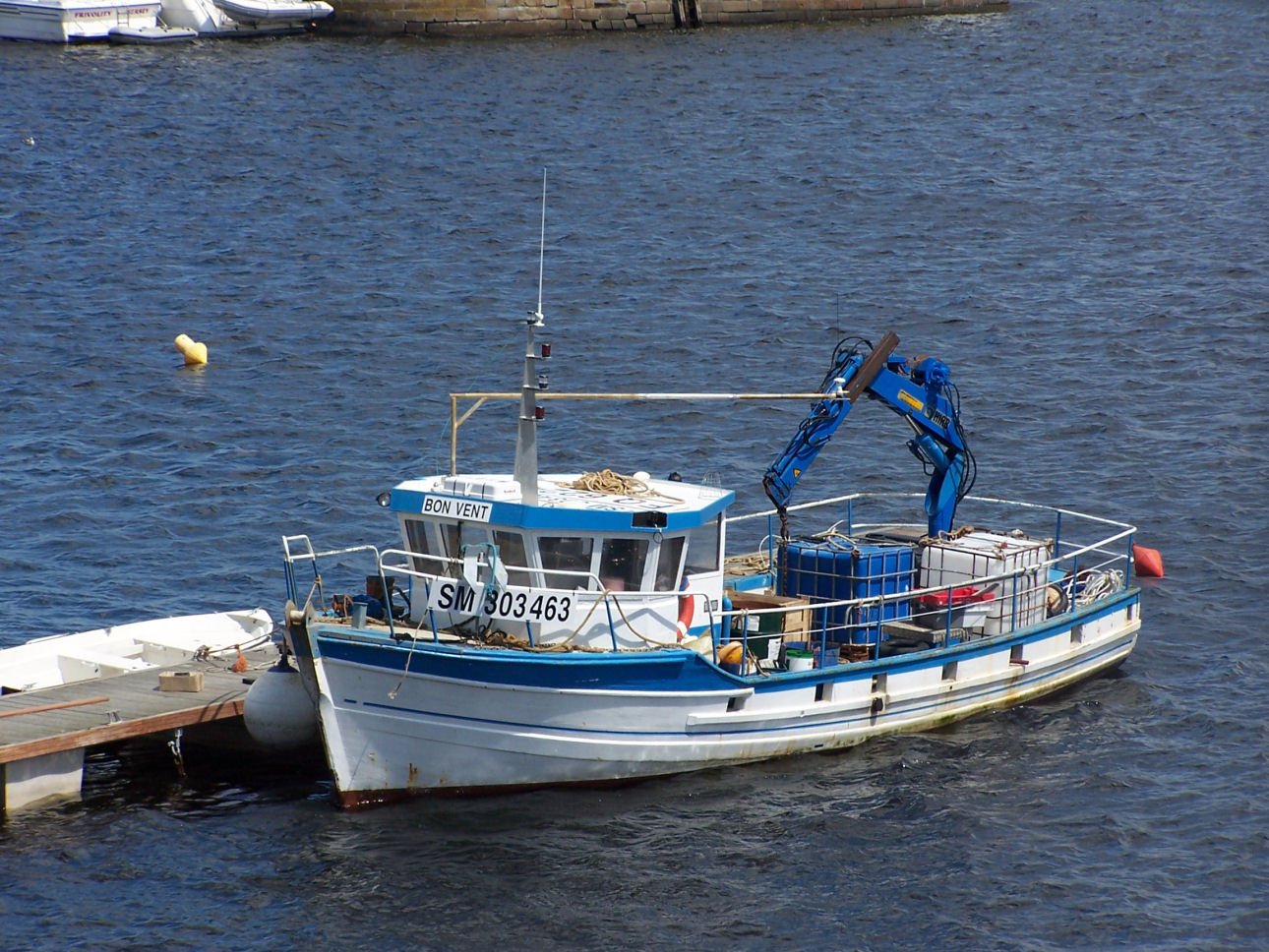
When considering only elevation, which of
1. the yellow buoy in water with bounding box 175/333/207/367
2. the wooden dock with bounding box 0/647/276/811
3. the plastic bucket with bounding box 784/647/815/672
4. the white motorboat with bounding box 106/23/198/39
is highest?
the white motorboat with bounding box 106/23/198/39

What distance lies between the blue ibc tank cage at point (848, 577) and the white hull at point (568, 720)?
107 centimetres

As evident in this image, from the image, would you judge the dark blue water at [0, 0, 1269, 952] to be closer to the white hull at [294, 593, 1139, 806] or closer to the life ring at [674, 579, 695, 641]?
the white hull at [294, 593, 1139, 806]

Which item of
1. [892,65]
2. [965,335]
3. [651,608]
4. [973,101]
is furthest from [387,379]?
[892,65]

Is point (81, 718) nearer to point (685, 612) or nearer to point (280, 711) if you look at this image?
point (280, 711)

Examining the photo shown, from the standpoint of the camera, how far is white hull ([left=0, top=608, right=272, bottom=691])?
24.9m

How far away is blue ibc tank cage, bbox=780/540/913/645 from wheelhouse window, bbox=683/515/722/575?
2191 millimetres

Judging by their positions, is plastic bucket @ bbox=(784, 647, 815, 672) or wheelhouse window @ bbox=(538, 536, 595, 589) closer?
wheelhouse window @ bbox=(538, 536, 595, 589)

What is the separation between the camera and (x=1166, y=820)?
22.3 m

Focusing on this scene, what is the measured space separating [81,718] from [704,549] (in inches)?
348

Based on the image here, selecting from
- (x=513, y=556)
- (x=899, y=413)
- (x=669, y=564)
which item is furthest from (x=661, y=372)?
(x=513, y=556)

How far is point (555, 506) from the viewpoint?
877 inches

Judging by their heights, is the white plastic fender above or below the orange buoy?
below

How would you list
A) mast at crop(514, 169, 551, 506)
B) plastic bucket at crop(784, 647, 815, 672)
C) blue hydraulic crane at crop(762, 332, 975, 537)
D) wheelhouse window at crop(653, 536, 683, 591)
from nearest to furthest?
mast at crop(514, 169, 551, 506) < wheelhouse window at crop(653, 536, 683, 591) < plastic bucket at crop(784, 647, 815, 672) < blue hydraulic crane at crop(762, 332, 975, 537)

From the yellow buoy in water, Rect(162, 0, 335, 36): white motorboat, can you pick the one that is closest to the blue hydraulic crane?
the yellow buoy in water
